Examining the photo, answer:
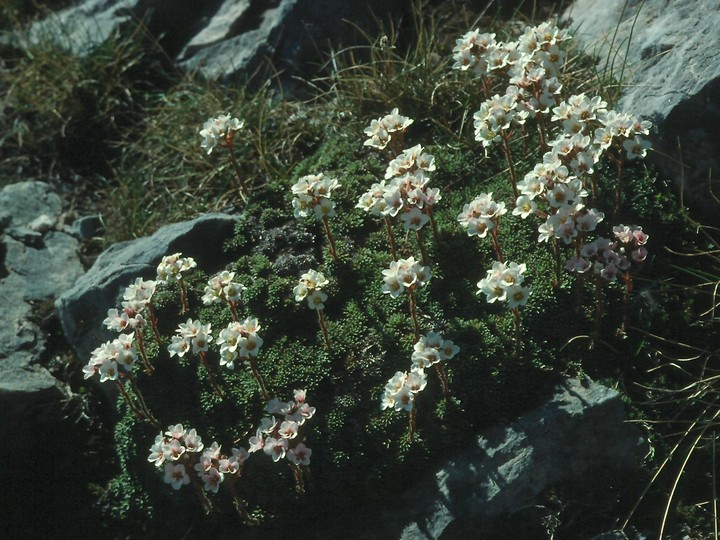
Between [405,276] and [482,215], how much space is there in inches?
18.3

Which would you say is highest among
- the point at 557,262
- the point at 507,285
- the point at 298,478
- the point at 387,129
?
the point at 387,129

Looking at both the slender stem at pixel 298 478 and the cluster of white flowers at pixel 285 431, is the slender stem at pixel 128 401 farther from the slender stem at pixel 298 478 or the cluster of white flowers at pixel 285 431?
the slender stem at pixel 298 478

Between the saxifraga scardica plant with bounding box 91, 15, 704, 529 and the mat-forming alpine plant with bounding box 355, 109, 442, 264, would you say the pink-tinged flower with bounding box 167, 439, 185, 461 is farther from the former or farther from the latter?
the mat-forming alpine plant with bounding box 355, 109, 442, 264

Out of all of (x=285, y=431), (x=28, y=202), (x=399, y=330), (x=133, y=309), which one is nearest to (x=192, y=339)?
(x=133, y=309)

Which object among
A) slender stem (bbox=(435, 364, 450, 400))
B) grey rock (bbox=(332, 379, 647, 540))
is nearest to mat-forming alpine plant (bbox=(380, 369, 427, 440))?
slender stem (bbox=(435, 364, 450, 400))

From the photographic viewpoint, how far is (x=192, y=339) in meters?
4.07

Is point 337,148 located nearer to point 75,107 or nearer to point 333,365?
point 333,365

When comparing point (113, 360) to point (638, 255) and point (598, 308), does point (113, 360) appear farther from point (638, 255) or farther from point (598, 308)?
point (638, 255)

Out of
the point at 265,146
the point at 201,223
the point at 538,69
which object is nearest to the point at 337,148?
the point at 265,146

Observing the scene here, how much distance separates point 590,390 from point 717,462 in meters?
0.66

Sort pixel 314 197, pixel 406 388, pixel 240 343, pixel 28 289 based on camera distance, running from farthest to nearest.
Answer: pixel 28 289
pixel 314 197
pixel 240 343
pixel 406 388

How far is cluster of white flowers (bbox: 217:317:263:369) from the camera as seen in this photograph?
3.89 metres

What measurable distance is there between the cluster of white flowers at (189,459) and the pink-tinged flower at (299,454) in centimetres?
26

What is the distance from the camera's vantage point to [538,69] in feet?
14.1
